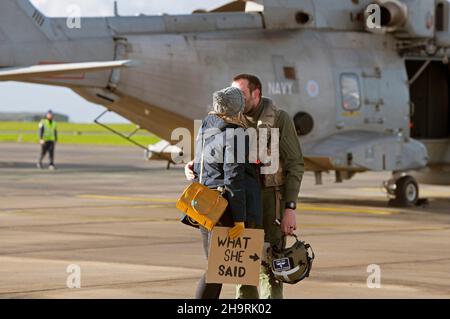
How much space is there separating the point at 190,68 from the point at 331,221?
13.4 ft

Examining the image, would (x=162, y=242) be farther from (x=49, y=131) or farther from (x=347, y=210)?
(x=49, y=131)

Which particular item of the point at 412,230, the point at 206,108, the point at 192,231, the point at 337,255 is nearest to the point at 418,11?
the point at 206,108

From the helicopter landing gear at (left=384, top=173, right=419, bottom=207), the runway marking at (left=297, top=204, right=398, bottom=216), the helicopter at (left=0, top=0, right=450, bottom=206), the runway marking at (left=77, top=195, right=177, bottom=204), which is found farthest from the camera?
the runway marking at (left=77, top=195, right=177, bottom=204)

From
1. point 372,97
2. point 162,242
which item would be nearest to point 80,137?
point 372,97

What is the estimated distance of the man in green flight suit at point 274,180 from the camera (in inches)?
369

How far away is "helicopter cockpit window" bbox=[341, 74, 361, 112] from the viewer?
22.9 meters

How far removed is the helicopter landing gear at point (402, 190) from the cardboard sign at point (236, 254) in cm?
1444

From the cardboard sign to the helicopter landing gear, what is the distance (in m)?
14.4

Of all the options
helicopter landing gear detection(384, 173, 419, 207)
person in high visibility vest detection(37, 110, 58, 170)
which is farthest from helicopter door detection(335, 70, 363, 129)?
person in high visibility vest detection(37, 110, 58, 170)

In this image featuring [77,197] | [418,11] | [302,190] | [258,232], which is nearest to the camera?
[258,232]

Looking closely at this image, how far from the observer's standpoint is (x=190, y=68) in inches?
835

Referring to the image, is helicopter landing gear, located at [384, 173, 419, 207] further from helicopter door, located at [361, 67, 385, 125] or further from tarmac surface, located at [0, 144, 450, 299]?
helicopter door, located at [361, 67, 385, 125]

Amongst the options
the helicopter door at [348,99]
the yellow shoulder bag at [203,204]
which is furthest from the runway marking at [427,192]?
the yellow shoulder bag at [203,204]
